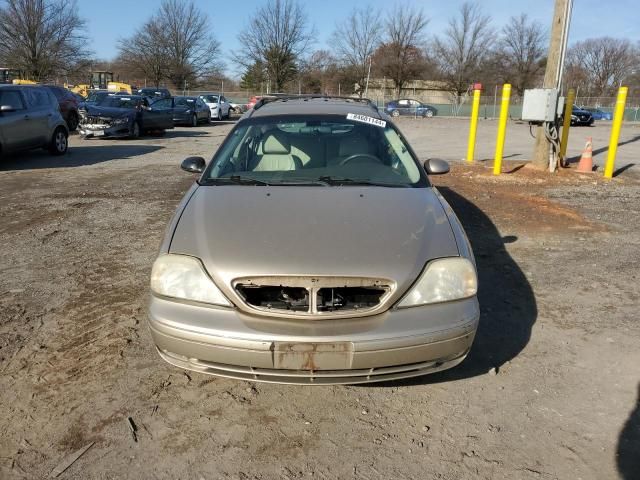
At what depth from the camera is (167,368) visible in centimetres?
321

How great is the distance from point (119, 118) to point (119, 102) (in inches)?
58.7

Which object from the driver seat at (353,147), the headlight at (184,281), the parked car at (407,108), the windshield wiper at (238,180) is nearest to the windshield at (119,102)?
the driver seat at (353,147)

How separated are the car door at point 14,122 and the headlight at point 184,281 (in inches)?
377

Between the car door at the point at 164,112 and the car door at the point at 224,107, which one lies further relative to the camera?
the car door at the point at 224,107

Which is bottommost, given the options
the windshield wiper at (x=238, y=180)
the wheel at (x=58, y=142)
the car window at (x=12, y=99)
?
the wheel at (x=58, y=142)

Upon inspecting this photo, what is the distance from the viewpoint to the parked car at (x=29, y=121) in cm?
1055

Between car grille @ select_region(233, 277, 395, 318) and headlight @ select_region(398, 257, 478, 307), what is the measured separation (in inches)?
5.6

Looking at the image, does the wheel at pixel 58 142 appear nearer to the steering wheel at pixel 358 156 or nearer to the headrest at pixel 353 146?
the headrest at pixel 353 146

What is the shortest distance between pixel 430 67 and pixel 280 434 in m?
64.3

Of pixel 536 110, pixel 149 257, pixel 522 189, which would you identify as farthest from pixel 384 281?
pixel 536 110

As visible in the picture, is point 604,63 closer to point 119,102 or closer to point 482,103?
point 482,103

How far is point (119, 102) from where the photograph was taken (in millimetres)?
17781

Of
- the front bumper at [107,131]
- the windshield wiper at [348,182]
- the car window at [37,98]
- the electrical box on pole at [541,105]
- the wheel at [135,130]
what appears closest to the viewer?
the windshield wiper at [348,182]

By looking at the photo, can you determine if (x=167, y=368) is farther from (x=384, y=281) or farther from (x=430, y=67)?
(x=430, y=67)
